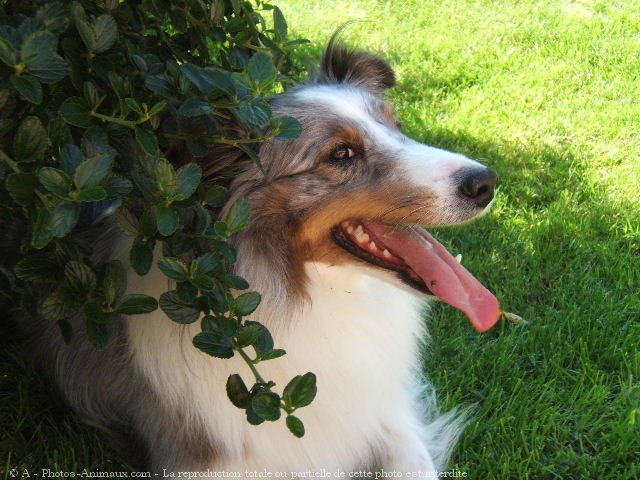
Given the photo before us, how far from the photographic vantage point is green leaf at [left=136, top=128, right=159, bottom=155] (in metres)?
1.84

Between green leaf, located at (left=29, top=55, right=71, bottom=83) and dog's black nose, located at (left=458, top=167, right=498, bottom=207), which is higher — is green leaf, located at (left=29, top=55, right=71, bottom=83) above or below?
above

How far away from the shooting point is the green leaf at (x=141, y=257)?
192cm

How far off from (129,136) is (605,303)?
2.60 meters

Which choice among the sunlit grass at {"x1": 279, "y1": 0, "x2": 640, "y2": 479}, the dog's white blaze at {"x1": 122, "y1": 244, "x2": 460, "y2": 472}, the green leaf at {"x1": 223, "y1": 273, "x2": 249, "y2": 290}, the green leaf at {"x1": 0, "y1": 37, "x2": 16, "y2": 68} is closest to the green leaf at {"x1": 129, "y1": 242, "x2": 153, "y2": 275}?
the green leaf at {"x1": 223, "y1": 273, "x2": 249, "y2": 290}

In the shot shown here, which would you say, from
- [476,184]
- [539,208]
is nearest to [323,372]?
[476,184]

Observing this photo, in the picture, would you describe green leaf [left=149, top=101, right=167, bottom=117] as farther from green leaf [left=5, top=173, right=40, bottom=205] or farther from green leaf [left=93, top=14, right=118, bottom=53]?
green leaf [left=5, top=173, right=40, bottom=205]

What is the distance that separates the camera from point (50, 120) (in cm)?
184

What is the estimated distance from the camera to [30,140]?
1.70 m

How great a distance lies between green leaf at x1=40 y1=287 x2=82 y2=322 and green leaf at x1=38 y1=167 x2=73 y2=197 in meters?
0.47

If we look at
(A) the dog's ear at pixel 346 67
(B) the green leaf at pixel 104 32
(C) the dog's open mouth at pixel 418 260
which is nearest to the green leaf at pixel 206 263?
(B) the green leaf at pixel 104 32

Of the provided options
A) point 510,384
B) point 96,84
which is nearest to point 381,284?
point 510,384

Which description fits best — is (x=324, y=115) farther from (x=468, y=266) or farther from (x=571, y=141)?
(x=571, y=141)

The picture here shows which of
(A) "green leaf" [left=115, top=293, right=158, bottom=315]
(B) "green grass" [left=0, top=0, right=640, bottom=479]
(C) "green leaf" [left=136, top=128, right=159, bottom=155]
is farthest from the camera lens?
(B) "green grass" [left=0, top=0, right=640, bottom=479]

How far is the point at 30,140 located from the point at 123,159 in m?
0.32
